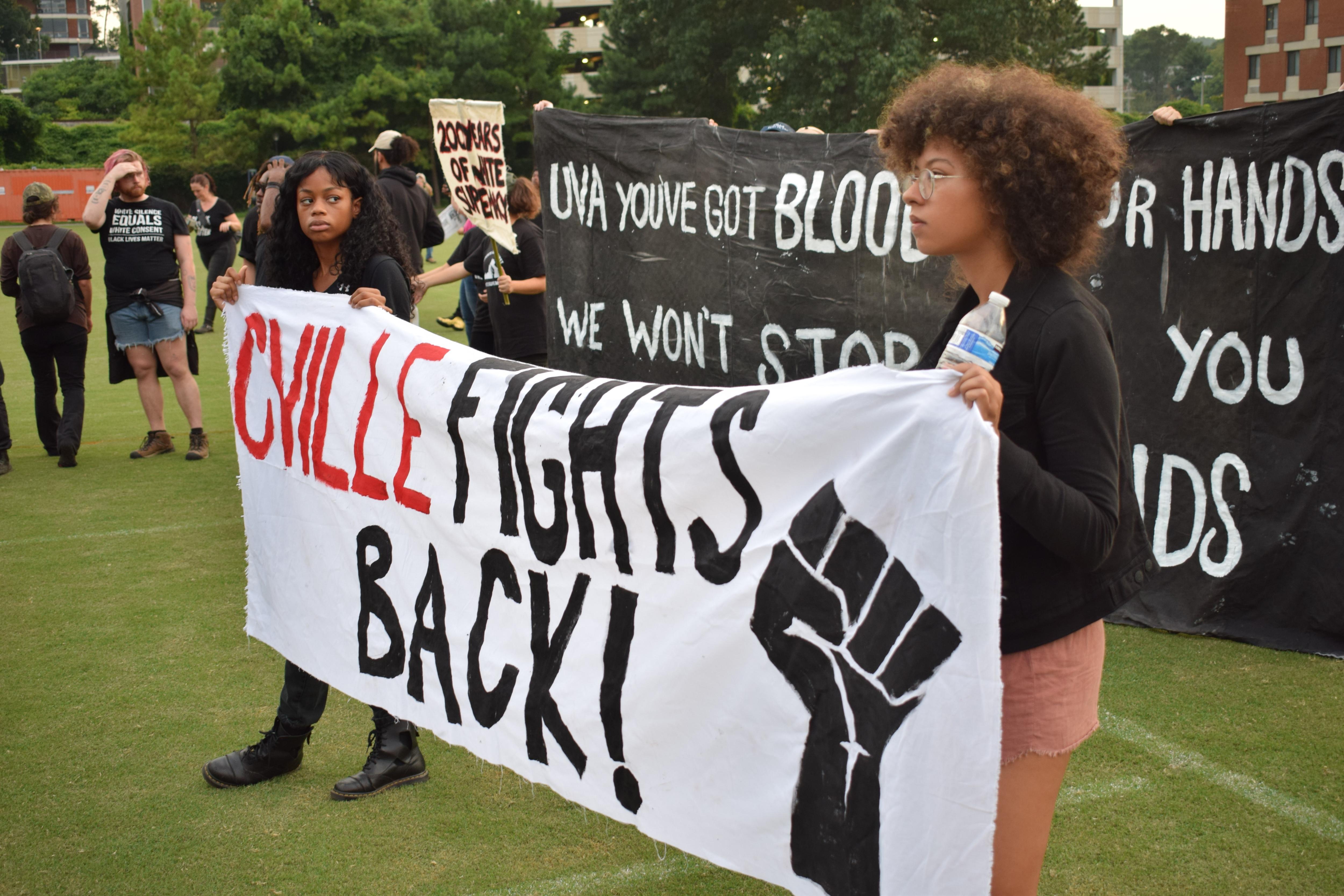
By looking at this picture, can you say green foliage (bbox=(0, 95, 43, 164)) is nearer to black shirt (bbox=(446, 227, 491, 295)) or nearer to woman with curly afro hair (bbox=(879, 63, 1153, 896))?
black shirt (bbox=(446, 227, 491, 295))

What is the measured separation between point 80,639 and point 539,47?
215 feet

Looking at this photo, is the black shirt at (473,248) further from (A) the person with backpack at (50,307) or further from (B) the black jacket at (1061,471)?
(B) the black jacket at (1061,471)

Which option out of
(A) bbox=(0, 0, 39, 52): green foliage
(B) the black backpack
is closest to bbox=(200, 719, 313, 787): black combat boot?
(B) the black backpack

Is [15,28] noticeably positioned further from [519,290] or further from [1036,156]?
[1036,156]

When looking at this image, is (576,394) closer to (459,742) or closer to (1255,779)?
(459,742)

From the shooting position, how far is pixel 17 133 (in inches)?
2247

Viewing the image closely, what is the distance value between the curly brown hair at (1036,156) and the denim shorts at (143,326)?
7239 millimetres

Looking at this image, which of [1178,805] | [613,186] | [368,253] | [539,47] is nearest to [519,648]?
[368,253]

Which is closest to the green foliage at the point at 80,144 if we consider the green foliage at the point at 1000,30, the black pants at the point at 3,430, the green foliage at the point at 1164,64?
the green foliage at the point at 1000,30

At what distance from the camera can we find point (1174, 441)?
4699 mm

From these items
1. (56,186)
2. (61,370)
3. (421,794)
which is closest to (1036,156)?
(421,794)

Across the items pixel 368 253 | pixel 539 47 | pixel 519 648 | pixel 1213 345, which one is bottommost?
pixel 519 648

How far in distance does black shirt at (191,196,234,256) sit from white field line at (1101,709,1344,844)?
1132 cm

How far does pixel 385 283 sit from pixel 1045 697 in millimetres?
2235
